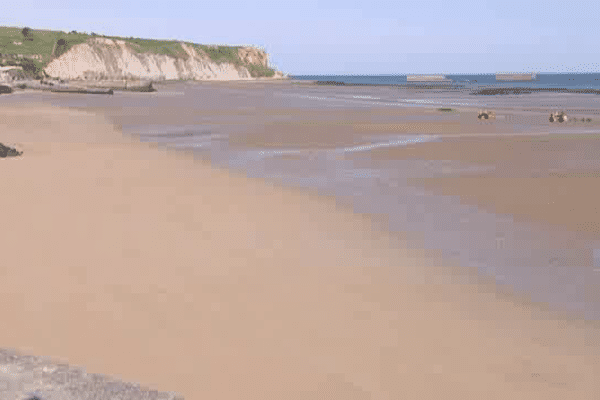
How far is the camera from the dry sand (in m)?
4.85

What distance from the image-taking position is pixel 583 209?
11016mm

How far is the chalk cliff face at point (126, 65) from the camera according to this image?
11469cm

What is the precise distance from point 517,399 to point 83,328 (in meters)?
3.64

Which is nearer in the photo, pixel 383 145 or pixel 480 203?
pixel 480 203

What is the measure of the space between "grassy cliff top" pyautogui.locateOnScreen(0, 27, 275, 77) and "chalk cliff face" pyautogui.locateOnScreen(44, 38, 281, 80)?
1.43 meters

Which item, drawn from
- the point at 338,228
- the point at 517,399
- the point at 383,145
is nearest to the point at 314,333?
the point at 517,399

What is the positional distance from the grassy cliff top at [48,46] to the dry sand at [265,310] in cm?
7716

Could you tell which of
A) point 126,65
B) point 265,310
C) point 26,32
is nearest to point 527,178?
point 265,310

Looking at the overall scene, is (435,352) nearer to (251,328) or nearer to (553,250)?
(251,328)

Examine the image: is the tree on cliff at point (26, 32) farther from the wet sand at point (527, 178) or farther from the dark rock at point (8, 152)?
the wet sand at point (527, 178)

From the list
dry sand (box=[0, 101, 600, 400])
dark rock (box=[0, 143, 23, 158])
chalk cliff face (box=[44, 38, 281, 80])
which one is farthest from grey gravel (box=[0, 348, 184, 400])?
chalk cliff face (box=[44, 38, 281, 80])

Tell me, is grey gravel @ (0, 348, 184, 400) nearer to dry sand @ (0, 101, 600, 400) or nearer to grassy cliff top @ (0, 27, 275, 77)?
dry sand @ (0, 101, 600, 400)

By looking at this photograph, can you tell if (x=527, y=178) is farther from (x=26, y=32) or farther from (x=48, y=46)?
(x=26, y=32)

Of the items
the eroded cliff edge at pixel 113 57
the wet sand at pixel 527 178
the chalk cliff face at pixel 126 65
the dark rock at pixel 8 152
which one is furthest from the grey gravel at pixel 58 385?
the chalk cliff face at pixel 126 65
